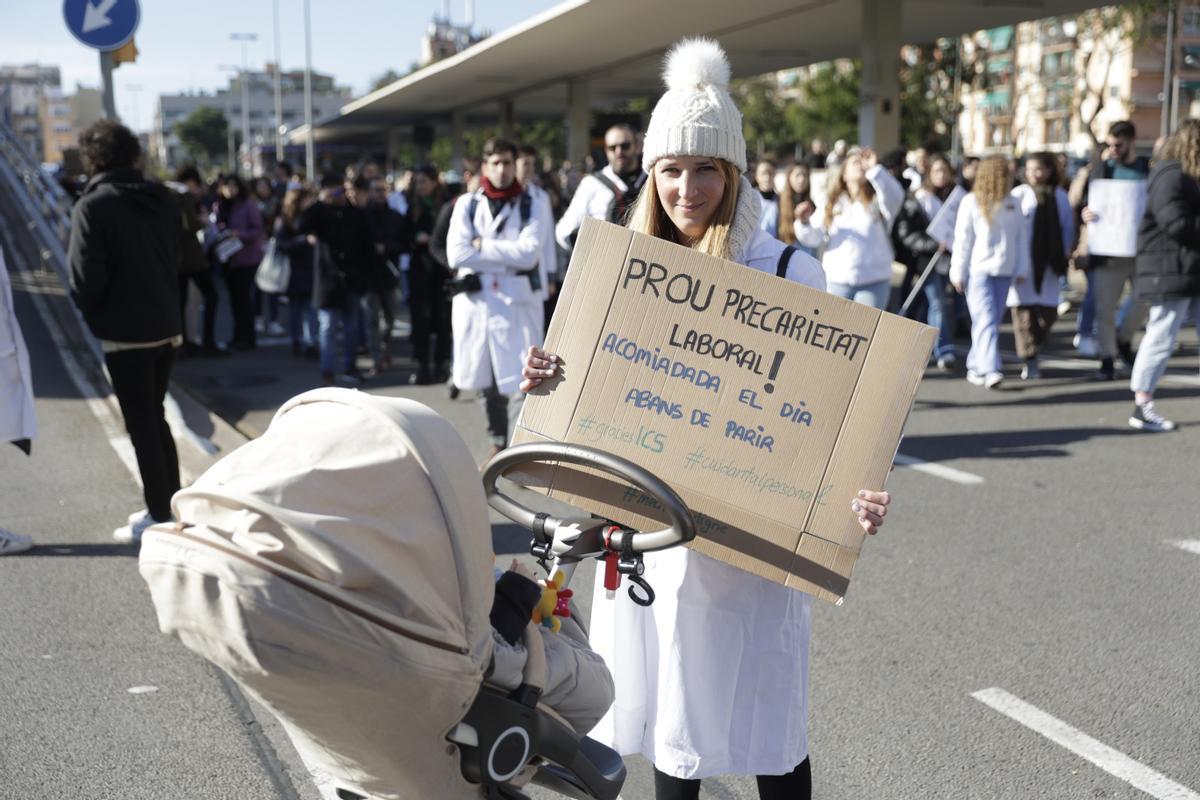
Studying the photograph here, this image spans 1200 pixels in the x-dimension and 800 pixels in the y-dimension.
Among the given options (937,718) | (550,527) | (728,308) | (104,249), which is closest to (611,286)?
(728,308)

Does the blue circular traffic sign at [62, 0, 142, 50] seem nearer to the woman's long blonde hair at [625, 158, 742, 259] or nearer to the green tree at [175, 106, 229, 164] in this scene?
the woman's long blonde hair at [625, 158, 742, 259]

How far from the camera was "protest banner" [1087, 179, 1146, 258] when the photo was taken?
991cm

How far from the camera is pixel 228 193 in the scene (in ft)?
44.1

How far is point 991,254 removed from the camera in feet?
31.9

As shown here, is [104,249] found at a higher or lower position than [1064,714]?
higher

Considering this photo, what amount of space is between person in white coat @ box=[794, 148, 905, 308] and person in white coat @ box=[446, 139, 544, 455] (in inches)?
110

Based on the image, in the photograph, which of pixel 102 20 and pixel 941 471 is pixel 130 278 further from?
pixel 941 471

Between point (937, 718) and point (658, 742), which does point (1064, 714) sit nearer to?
point (937, 718)

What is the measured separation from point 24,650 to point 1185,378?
918 cm

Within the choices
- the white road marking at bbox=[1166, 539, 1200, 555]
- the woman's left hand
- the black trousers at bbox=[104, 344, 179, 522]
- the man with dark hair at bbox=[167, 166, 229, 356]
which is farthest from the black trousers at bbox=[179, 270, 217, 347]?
the woman's left hand

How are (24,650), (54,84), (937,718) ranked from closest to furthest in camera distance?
(937,718), (24,650), (54,84)

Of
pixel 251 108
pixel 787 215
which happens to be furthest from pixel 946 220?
pixel 251 108

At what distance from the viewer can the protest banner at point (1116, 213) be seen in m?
9.91

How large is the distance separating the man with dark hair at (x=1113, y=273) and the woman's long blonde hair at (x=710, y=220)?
27.9ft
